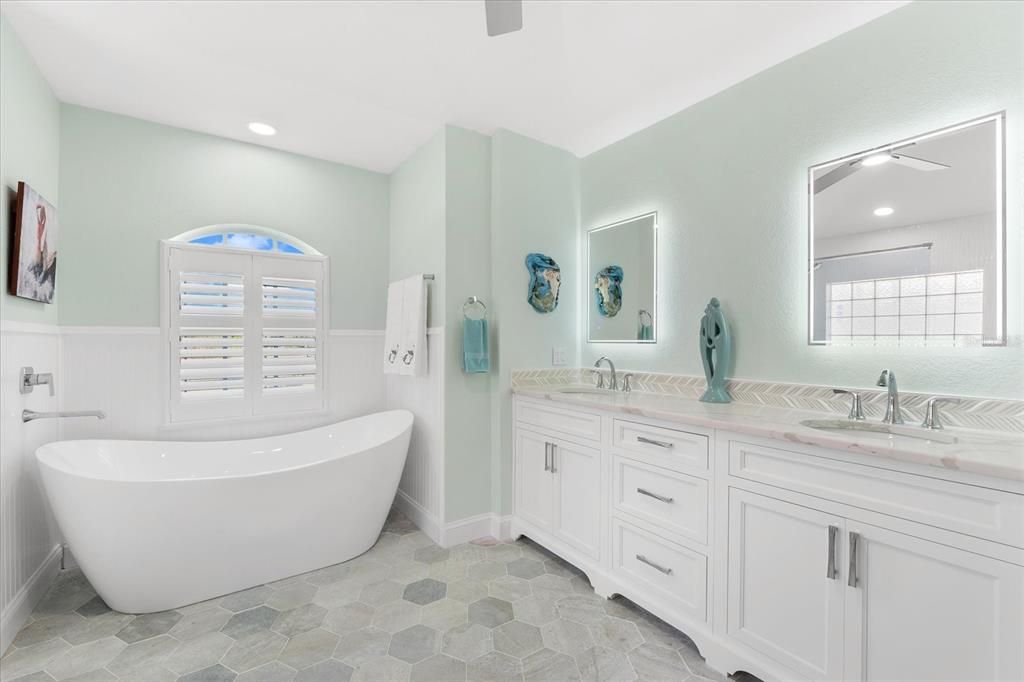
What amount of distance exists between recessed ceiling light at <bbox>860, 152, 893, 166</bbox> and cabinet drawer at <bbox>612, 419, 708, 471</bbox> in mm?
1304

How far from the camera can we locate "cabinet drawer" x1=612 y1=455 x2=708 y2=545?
1.71 metres

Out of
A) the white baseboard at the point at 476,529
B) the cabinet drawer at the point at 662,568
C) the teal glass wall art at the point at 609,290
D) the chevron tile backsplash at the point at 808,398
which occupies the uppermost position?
the teal glass wall art at the point at 609,290

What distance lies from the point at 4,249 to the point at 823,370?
11.5 ft

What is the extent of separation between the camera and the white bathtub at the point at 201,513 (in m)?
1.81

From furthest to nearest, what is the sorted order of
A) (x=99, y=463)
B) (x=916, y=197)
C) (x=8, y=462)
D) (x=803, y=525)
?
1. (x=99, y=463)
2. (x=8, y=462)
3. (x=916, y=197)
4. (x=803, y=525)

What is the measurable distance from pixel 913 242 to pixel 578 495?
1.78m

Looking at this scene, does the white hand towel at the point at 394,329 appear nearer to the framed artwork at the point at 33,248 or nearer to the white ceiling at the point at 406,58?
the white ceiling at the point at 406,58

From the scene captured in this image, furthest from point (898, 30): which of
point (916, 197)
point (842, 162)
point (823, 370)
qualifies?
point (823, 370)

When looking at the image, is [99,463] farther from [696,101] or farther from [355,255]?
[696,101]

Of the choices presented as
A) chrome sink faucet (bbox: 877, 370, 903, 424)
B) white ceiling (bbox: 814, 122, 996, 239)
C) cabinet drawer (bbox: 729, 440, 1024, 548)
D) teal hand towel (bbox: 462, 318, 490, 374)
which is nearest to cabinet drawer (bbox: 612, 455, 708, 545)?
cabinet drawer (bbox: 729, 440, 1024, 548)

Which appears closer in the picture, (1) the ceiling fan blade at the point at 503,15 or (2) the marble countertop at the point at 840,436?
(2) the marble countertop at the point at 840,436

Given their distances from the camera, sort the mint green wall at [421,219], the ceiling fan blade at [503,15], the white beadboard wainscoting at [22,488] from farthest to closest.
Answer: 1. the mint green wall at [421,219]
2. the white beadboard wainscoting at [22,488]
3. the ceiling fan blade at [503,15]

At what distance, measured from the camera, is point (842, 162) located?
1.86 meters

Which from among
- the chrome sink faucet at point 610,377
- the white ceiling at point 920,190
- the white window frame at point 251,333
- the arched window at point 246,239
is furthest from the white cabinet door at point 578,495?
the arched window at point 246,239
